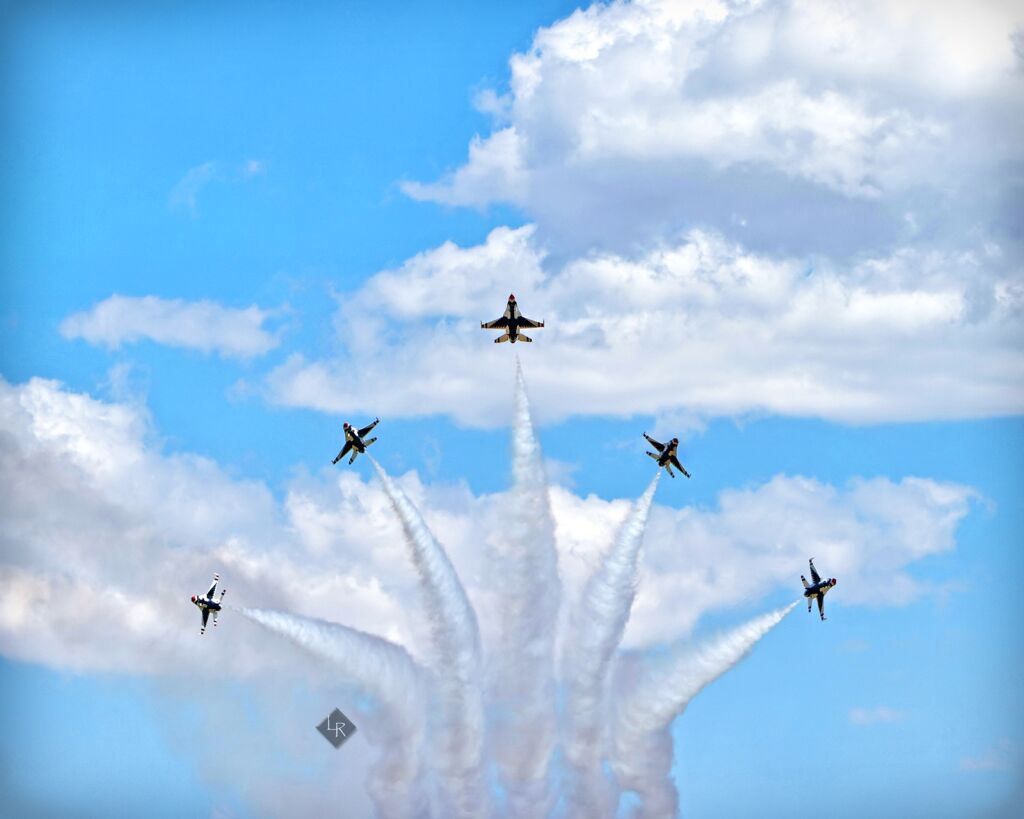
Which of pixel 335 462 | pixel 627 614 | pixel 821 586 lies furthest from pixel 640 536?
pixel 335 462

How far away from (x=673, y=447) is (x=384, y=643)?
130ft

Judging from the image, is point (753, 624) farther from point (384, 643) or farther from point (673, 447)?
point (384, 643)

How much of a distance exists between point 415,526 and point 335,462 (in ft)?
38.5

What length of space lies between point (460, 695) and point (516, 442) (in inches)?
1162

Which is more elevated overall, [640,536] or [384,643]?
[640,536]

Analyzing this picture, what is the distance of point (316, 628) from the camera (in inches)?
7712

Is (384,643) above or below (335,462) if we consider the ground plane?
below

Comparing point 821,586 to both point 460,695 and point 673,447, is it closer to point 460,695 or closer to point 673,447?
point 673,447

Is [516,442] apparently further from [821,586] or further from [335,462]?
[821,586]

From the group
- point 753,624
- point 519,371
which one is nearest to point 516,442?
point 519,371

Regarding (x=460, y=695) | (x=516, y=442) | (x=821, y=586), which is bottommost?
(x=460, y=695)

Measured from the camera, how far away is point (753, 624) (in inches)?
7746

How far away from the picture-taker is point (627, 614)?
200 m

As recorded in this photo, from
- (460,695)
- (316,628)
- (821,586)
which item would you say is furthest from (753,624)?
(316,628)
